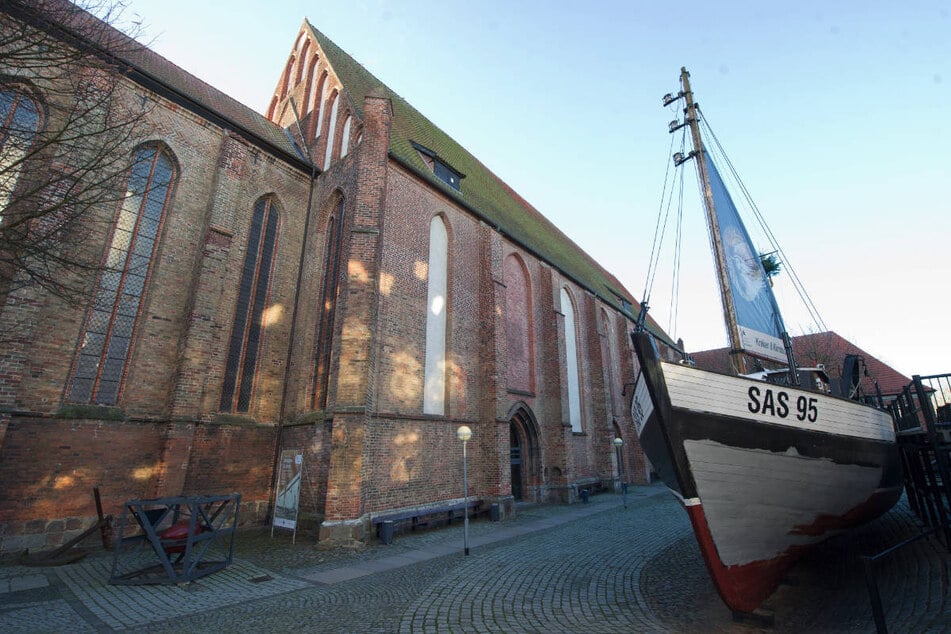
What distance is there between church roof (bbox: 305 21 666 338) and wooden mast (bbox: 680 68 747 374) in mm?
7618

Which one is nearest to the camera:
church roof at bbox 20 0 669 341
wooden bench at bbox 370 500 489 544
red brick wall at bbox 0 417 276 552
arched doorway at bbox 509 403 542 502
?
red brick wall at bbox 0 417 276 552

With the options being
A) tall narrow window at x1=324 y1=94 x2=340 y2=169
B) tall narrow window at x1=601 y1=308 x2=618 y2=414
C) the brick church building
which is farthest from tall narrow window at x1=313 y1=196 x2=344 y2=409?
tall narrow window at x1=601 y1=308 x2=618 y2=414

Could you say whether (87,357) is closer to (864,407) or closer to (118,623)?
(118,623)

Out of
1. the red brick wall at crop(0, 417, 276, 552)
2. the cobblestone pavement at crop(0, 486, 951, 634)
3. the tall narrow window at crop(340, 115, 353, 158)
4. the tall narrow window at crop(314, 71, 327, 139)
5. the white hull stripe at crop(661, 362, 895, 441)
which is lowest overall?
the cobblestone pavement at crop(0, 486, 951, 634)

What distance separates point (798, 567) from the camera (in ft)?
27.1

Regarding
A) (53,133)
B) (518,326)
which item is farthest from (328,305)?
(518,326)

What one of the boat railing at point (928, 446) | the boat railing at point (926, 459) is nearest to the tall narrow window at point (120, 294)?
the boat railing at point (926, 459)

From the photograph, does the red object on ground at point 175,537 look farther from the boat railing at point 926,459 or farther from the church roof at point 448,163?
the church roof at point 448,163

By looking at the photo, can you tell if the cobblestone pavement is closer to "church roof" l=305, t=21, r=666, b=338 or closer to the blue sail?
the blue sail

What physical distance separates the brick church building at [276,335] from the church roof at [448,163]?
0.74 feet

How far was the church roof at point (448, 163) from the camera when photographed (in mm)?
15500

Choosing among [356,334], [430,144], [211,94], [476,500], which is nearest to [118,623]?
[356,334]

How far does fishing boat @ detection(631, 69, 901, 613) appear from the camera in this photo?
5520 millimetres

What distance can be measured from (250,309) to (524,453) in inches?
435
